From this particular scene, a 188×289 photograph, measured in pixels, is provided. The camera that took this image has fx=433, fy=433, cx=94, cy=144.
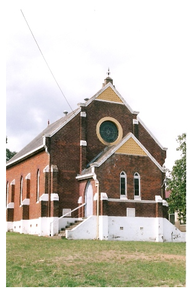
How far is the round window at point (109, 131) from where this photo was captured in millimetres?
38522

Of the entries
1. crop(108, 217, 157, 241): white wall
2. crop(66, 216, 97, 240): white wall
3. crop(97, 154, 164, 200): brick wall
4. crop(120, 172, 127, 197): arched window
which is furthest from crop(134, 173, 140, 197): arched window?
crop(66, 216, 97, 240): white wall

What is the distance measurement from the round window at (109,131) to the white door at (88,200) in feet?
18.1

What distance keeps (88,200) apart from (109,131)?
23.2ft

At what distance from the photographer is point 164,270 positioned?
16953 mm

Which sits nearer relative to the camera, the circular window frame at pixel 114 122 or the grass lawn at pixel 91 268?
the grass lawn at pixel 91 268

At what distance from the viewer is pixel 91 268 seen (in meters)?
17.1

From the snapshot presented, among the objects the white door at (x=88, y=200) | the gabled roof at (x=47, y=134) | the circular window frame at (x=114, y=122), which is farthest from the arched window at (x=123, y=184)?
the gabled roof at (x=47, y=134)

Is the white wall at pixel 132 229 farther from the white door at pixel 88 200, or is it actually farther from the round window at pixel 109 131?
the round window at pixel 109 131

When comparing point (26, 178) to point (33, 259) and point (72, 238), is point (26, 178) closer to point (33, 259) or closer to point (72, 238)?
point (72, 238)

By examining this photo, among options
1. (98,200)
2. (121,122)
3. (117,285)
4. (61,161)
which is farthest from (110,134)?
(117,285)

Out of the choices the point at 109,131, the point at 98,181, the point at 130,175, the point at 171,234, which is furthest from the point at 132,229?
the point at 109,131

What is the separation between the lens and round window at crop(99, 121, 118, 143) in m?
38.5

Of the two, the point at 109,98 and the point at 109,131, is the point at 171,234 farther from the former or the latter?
the point at 109,98

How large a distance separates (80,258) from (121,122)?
2127cm
